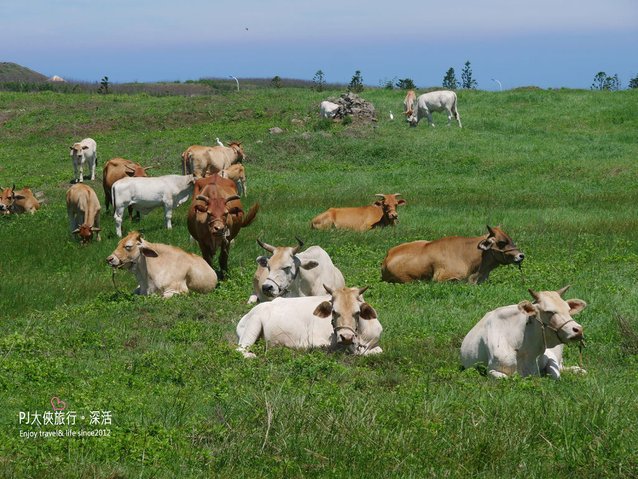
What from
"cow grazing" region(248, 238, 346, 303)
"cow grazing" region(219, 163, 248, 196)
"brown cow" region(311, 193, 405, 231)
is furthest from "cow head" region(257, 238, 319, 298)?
"cow grazing" region(219, 163, 248, 196)

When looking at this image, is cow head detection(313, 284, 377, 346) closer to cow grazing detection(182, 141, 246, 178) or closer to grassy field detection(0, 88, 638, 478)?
grassy field detection(0, 88, 638, 478)

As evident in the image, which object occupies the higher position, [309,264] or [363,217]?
[309,264]

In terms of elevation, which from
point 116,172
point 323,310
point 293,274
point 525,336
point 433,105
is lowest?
point 116,172

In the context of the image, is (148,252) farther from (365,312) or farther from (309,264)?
(365,312)

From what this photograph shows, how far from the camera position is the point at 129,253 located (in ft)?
54.2

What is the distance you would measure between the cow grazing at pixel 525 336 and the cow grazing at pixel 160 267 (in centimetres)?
667

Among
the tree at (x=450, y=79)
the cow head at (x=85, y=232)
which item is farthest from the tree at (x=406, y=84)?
the cow head at (x=85, y=232)

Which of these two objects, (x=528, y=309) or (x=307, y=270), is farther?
(x=307, y=270)

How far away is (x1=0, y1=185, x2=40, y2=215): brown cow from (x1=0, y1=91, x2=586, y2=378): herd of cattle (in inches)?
1.1

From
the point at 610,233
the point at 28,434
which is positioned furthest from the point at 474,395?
the point at 610,233

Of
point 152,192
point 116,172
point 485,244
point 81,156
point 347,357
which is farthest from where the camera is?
point 81,156

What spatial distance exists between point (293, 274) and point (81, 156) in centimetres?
2125

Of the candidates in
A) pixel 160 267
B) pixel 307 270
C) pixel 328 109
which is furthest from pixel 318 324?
pixel 328 109

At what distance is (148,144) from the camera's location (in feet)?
133
